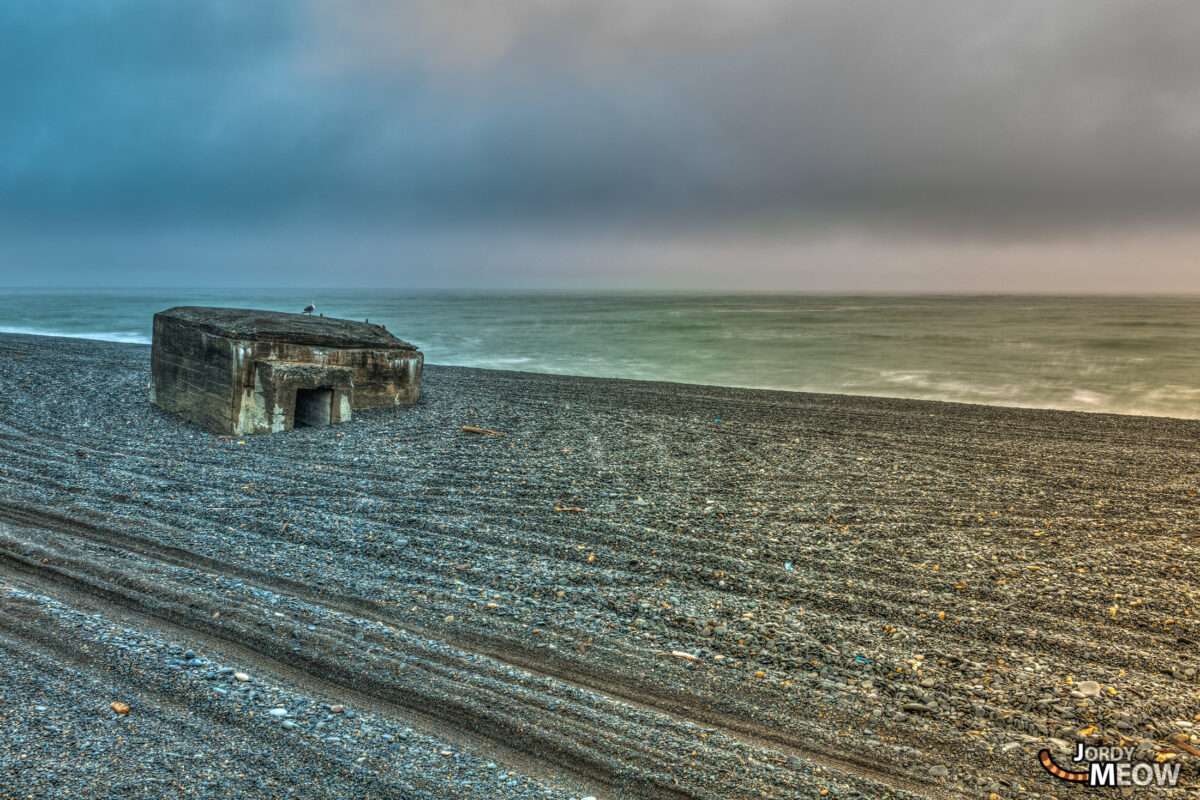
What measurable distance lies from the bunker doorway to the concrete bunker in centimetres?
1

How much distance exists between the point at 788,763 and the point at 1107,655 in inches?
89.2

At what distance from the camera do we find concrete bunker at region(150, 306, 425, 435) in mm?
8641

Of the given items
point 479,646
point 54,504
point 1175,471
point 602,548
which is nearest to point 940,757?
point 479,646

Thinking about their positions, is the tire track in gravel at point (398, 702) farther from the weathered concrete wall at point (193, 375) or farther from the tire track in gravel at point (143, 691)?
the weathered concrete wall at point (193, 375)

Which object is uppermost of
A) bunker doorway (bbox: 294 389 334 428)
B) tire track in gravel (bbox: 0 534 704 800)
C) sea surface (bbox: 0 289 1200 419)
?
sea surface (bbox: 0 289 1200 419)

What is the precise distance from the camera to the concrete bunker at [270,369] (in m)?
8.64

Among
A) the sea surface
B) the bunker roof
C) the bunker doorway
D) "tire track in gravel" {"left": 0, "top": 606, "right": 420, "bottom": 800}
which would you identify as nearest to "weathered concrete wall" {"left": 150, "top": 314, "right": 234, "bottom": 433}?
the bunker roof

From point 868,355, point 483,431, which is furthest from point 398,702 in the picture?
point 868,355

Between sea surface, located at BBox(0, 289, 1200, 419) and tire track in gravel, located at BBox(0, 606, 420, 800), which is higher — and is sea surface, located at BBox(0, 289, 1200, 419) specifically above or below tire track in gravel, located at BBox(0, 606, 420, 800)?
above

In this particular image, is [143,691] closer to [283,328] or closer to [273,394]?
[273,394]

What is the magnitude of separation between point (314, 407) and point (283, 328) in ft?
3.91

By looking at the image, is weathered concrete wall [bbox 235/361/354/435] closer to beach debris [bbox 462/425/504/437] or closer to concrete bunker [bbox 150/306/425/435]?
concrete bunker [bbox 150/306/425/435]

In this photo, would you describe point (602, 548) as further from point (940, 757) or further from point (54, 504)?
point (54, 504)

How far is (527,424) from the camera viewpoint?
10102 millimetres
